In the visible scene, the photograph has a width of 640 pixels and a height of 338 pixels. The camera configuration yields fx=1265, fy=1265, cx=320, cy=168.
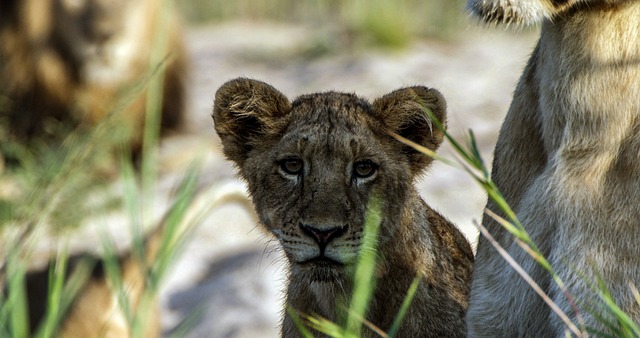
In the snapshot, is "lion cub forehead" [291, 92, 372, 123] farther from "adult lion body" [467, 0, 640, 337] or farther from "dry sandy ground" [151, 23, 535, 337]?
"dry sandy ground" [151, 23, 535, 337]

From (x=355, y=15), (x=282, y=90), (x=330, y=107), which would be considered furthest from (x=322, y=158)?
(x=355, y=15)

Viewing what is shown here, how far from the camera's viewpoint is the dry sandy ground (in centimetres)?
679

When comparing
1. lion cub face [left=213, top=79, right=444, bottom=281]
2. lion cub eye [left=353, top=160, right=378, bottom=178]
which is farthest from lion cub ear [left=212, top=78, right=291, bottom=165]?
lion cub eye [left=353, top=160, right=378, bottom=178]

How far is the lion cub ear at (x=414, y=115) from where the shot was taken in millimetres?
3527

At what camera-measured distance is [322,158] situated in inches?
131

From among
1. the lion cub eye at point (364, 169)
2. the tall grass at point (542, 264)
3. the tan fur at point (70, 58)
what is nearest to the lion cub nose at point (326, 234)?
the lion cub eye at point (364, 169)

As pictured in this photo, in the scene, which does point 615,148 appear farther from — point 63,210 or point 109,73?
point 109,73

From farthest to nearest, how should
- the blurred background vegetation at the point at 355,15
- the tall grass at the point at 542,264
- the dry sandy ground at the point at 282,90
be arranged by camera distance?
the blurred background vegetation at the point at 355,15 < the dry sandy ground at the point at 282,90 < the tall grass at the point at 542,264

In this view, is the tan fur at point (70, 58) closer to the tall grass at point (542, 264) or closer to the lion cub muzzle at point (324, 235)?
the lion cub muzzle at point (324, 235)

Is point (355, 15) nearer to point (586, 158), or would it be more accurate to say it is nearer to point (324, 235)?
point (324, 235)

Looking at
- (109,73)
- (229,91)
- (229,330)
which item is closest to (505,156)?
(229,91)

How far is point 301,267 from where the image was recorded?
3199mm

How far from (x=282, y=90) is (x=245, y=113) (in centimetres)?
703

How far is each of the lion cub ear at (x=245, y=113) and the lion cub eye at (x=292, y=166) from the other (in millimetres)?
194
